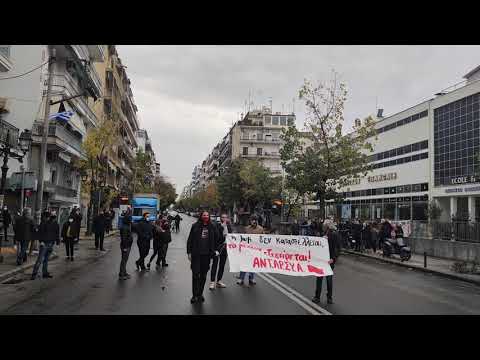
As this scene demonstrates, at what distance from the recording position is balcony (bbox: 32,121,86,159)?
29.2 m

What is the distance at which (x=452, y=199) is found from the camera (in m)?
38.8

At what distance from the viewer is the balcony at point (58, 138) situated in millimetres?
29156

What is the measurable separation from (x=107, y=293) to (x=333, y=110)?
24661 millimetres

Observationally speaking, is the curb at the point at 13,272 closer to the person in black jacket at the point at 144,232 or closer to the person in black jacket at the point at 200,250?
the person in black jacket at the point at 144,232

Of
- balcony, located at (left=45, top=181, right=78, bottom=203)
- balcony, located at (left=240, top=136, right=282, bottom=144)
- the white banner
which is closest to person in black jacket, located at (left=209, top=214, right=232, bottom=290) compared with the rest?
the white banner

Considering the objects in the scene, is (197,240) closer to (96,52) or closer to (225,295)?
(225,295)

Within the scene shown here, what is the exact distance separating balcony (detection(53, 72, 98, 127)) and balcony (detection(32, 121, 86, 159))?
2573 mm

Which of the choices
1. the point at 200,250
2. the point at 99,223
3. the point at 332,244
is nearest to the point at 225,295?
the point at 200,250

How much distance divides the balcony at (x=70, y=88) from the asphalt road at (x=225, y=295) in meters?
19.0

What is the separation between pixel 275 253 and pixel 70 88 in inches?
1027

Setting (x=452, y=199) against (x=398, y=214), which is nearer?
(x=452, y=199)
